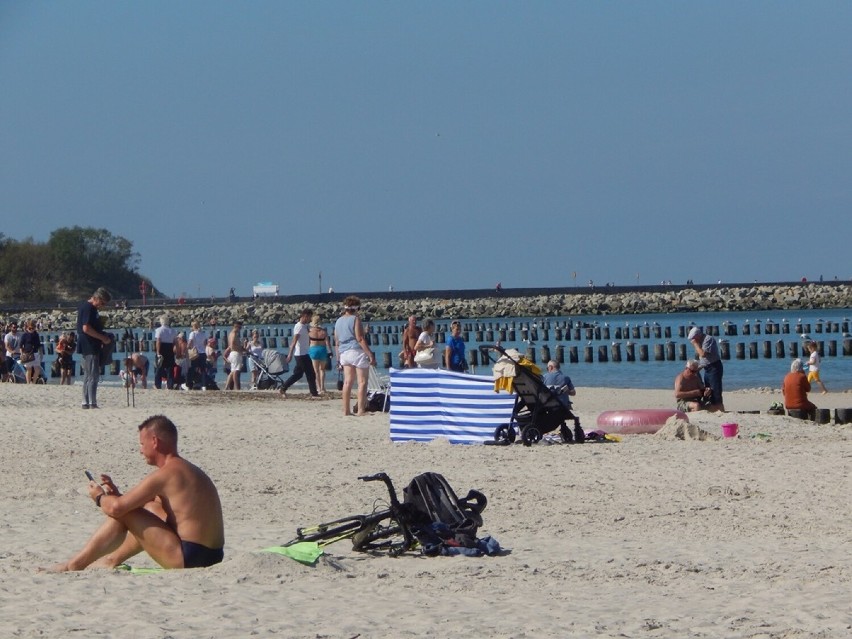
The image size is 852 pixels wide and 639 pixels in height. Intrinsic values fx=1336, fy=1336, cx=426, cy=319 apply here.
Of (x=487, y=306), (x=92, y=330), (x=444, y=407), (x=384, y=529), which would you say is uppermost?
(x=487, y=306)

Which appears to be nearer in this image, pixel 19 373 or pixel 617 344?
pixel 19 373

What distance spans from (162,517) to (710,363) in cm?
1012

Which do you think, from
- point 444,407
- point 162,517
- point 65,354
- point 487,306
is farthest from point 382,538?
point 487,306

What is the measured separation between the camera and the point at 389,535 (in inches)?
295

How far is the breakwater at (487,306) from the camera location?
286 ft

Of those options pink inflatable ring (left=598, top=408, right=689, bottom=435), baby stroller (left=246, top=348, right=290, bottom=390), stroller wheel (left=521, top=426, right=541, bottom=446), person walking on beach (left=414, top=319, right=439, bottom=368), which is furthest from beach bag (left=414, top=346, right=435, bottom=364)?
baby stroller (left=246, top=348, right=290, bottom=390)

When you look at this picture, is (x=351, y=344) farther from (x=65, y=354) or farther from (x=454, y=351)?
(x=65, y=354)

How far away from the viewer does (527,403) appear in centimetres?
1263

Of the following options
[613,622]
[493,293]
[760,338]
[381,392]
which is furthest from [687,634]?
[493,293]

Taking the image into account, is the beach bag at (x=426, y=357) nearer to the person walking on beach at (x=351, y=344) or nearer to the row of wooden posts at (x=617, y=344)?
the person walking on beach at (x=351, y=344)

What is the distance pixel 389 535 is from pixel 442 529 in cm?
30

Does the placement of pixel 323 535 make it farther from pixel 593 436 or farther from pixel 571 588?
pixel 593 436

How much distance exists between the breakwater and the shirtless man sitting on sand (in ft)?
257

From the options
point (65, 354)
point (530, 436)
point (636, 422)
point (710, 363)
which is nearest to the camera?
point (530, 436)
